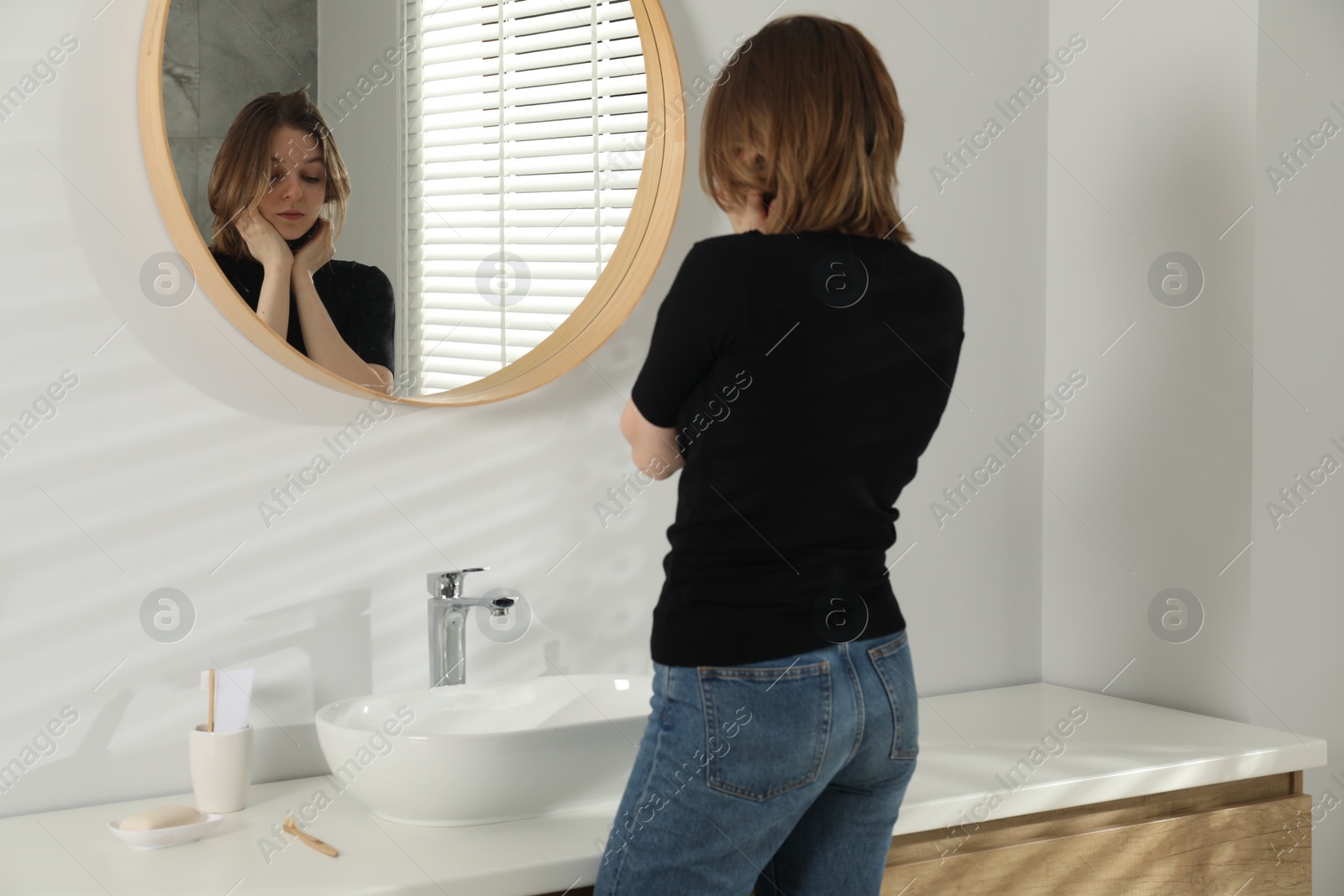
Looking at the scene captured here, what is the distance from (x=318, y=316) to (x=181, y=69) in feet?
0.99

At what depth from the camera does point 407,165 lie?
142 centimetres

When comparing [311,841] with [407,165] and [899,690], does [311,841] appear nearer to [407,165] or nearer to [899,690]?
[899,690]

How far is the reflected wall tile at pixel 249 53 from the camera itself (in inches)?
51.0

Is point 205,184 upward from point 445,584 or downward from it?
upward

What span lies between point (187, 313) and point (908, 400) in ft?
2.67

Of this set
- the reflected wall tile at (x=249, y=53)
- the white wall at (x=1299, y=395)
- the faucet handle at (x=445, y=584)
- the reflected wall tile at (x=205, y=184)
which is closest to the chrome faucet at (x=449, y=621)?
the faucet handle at (x=445, y=584)

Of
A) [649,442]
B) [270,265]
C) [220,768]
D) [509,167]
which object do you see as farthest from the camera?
[509,167]

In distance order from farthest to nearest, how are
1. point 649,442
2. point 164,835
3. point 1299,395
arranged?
point 1299,395, point 164,835, point 649,442

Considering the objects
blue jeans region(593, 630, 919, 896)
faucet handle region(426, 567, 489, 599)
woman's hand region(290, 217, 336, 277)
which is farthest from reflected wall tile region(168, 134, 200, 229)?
blue jeans region(593, 630, 919, 896)

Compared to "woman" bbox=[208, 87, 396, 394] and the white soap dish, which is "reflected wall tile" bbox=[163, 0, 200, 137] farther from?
the white soap dish

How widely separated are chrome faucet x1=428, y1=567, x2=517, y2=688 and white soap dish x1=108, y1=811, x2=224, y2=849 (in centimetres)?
31

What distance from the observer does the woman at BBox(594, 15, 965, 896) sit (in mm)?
921

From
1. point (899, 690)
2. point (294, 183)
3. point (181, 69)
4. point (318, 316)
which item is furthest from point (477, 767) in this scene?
point (181, 69)

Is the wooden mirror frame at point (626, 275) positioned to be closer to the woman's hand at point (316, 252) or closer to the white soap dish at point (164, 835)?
the woman's hand at point (316, 252)
